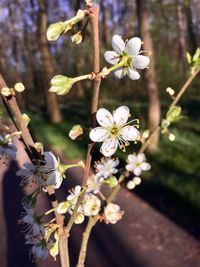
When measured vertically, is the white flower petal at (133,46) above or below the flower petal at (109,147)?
above

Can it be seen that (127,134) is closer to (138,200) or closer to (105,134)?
(105,134)

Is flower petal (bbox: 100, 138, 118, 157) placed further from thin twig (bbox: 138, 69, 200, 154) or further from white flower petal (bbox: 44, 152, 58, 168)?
thin twig (bbox: 138, 69, 200, 154)

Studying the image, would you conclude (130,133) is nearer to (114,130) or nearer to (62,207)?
(114,130)

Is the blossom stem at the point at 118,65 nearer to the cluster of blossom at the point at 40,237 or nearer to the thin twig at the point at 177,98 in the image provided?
the cluster of blossom at the point at 40,237

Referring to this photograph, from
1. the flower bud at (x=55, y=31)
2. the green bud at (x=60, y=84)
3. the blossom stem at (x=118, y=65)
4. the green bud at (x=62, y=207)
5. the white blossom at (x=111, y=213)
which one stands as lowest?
the white blossom at (x=111, y=213)

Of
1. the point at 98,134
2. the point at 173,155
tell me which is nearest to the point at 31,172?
the point at 98,134

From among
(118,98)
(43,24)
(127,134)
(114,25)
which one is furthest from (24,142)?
(114,25)

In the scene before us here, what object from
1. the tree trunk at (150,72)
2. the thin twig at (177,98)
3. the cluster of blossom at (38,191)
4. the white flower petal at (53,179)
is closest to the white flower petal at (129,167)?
the thin twig at (177,98)
